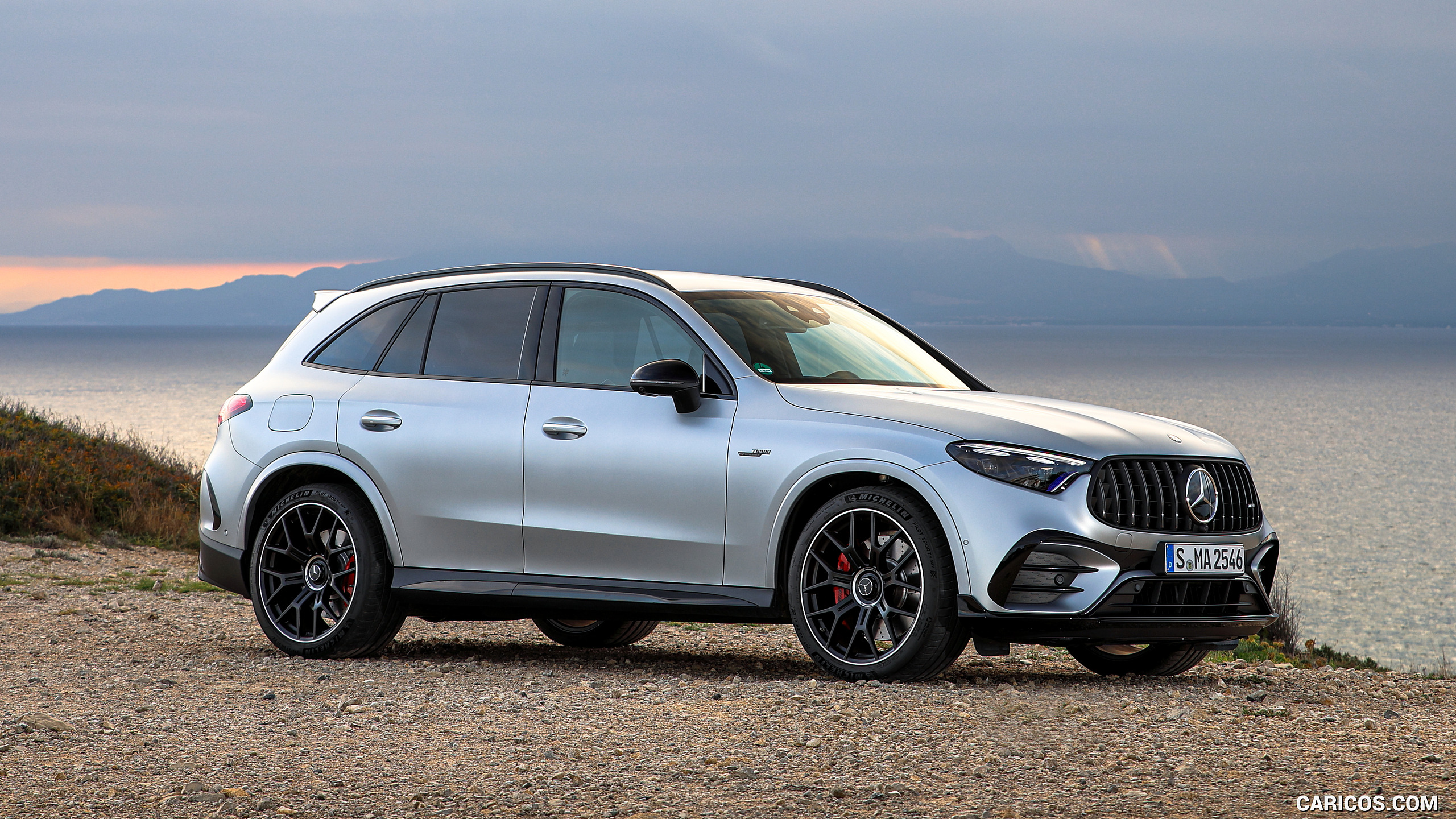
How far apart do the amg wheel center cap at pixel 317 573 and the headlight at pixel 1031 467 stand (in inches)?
142

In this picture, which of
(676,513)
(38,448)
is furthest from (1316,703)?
(38,448)

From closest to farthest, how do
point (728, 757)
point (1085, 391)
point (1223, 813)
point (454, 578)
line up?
point (1223, 813)
point (728, 757)
point (454, 578)
point (1085, 391)

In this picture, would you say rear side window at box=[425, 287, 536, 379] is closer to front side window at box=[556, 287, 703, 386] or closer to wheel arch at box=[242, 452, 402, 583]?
front side window at box=[556, 287, 703, 386]

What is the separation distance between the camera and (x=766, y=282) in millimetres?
8133

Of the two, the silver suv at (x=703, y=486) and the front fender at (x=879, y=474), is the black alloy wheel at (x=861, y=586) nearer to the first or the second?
the silver suv at (x=703, y=486)

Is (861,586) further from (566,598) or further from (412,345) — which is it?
(412,345)

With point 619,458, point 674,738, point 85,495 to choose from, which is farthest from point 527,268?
point 85,495

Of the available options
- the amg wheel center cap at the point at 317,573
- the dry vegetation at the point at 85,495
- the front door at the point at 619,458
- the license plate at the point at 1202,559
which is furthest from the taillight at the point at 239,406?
the dry vegetation at the point at 85,495

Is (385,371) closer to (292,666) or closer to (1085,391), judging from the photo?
(292,666)

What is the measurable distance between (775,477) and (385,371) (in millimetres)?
2502

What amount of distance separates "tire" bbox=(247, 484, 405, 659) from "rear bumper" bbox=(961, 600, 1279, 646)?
3205 mm

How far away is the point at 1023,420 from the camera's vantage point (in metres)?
6.41

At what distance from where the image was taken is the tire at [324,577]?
7.74 meters

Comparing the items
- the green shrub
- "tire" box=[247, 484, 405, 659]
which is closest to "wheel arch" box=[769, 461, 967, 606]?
"tire" box=[247, 484, 405, 659]
